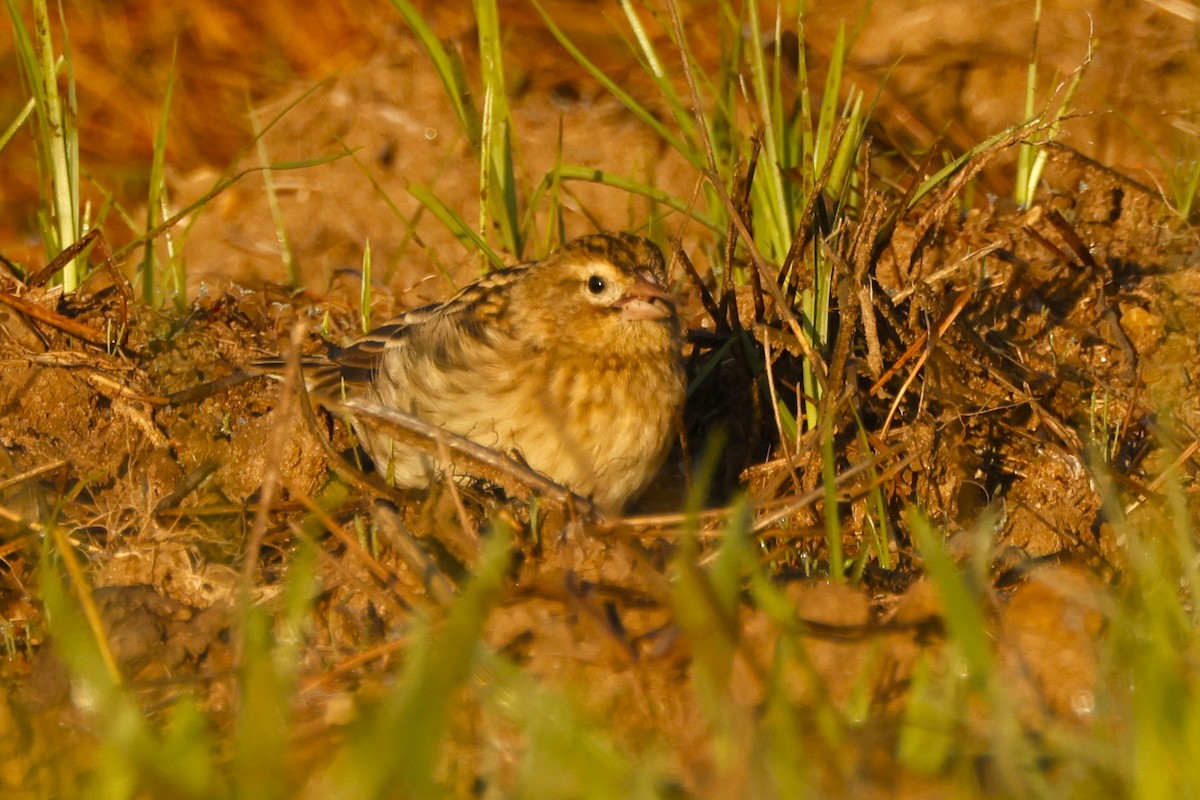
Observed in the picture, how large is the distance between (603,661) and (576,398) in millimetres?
1416

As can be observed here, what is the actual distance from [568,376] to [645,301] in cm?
30

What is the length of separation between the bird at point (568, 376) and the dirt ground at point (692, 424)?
10.6 inches

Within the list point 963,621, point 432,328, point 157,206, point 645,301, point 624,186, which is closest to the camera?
point 963,621

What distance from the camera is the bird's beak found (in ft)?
13.4

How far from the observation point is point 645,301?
13.5ft

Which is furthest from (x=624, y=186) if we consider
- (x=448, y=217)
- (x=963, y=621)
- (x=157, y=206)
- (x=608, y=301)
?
(x=963, y=621)

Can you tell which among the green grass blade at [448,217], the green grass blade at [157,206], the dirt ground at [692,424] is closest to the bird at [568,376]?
the dirt ground at [692,424]

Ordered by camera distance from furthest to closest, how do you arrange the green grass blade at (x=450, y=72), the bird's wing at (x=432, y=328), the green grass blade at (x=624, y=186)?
the green grass blade at (x=450, y=72)
the green grass blade at (x=624, y=186)
the bird's wing at (x=432, y=328)

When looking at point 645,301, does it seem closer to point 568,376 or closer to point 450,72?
point 568,376

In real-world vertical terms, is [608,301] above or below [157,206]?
Answer: above

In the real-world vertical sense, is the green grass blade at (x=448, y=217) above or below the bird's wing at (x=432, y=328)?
above

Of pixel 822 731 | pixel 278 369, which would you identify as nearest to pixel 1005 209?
pixel 278 369

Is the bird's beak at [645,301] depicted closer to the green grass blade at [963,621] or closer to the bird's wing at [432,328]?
the bird's wing at [432,328]

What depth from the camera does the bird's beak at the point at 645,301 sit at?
4070 mm
